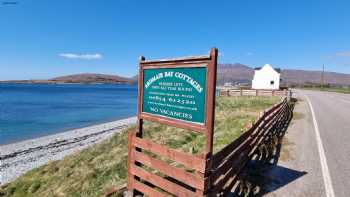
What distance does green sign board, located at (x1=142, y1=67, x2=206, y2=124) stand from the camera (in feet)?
11.8

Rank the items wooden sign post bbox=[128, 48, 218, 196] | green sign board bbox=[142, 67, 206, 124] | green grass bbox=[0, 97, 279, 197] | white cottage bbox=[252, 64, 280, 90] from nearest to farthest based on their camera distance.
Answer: wooden sign post bbox=[128, 48, 218, 196] < green sign board bbox=[142, 67, 206, 124] < green grass bbox=[0, 97, 279, 197] < white cottage bbox=[252, 64, 280, 90]

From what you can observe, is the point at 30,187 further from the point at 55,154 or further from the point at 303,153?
the point at 303,153

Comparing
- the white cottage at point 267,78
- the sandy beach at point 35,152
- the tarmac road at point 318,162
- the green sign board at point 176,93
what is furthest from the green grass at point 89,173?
the white cottage at point 267,78

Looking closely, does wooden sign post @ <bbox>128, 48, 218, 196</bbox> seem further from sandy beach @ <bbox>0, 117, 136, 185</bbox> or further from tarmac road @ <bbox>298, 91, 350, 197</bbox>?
sandy beach @ <bbox>0, 117, 136, 185</bbox>

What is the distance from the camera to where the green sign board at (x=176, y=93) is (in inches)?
141

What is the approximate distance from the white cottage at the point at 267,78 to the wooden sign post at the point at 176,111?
51.6 metres

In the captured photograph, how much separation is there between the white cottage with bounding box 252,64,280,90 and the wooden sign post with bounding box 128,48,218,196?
51.6m

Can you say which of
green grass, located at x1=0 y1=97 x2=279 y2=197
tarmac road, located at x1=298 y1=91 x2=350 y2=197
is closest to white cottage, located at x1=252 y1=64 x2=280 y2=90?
tarmac road, located at x1=298 y1=91 x2=350 y2=197

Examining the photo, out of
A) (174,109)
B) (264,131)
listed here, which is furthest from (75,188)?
(264,131)

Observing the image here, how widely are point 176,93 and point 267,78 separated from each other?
5261 centimetres

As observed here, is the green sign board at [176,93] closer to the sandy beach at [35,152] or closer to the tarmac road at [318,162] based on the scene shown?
the tarmac road at [318,162]

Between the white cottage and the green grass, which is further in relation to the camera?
the white cottage

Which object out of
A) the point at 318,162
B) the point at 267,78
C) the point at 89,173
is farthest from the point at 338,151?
the point at 267,78

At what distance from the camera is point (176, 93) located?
397cm
